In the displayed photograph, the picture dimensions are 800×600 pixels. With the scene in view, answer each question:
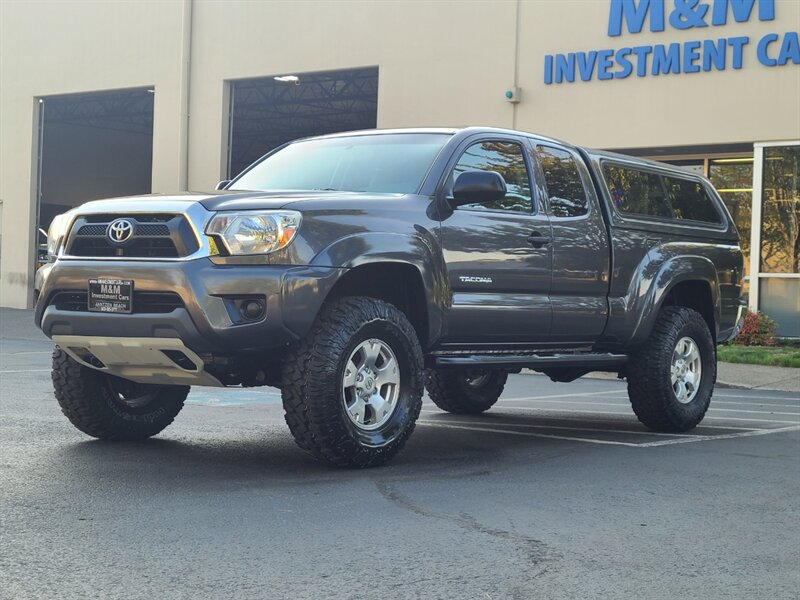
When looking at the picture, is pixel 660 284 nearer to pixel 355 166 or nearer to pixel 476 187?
pixel 476 187

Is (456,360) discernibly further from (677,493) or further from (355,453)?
(677,493)

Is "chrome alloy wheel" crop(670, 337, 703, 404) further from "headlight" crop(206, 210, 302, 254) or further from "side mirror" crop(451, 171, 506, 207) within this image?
"headlight" crop(206, 210, 302, 254)

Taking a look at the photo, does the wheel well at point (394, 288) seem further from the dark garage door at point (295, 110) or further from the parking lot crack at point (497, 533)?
the dark garage door at point (295, 110)

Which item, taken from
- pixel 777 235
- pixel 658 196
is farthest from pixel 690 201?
pixel 777 235

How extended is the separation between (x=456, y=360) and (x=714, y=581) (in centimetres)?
319

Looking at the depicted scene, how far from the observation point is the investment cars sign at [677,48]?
62.6 feet

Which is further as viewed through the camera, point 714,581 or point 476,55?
point 476,55

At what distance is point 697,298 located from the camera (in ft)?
32.6

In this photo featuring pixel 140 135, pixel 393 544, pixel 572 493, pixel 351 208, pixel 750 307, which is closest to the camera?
pixel 393 544

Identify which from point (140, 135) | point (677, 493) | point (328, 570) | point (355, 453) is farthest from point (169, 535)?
point (140, 135)

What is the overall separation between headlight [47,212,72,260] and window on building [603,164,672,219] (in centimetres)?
399

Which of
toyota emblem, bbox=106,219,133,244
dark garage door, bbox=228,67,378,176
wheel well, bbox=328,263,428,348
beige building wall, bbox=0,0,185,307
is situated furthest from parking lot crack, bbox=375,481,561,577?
dark garage door, bbox=228,67,378,176

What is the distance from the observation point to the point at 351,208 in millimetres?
6777

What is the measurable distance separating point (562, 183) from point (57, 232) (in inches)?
136
